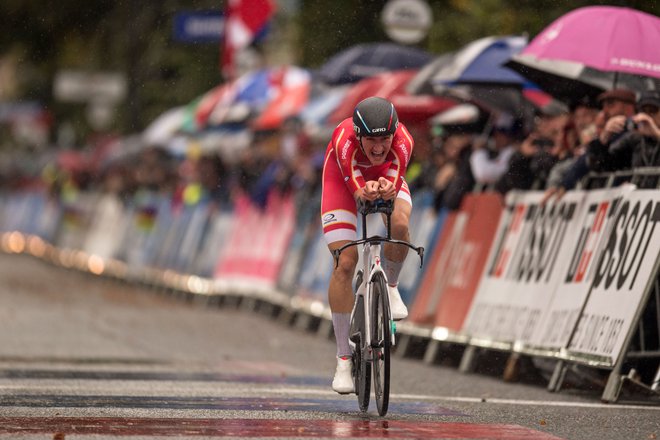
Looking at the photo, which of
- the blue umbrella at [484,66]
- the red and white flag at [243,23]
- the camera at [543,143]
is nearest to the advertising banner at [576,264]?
the camera at [543,143]

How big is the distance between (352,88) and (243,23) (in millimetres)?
8255

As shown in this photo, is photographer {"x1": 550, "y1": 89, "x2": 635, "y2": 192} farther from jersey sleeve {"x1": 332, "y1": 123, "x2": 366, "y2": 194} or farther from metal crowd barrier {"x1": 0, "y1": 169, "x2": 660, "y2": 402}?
Result: jersey sleeve {"x1": 332, "y1": 123, "x2": 366, "y2": 194}

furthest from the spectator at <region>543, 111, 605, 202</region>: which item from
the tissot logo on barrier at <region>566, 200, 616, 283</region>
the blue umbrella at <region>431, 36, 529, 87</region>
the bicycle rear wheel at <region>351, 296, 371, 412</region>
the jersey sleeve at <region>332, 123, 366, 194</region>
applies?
the bicycle rear wheel at <region>351, 296, 371, 412</region>

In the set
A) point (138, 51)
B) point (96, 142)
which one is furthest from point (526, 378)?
point (96, 142)

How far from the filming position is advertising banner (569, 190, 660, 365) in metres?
12.1

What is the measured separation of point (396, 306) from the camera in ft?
35.1

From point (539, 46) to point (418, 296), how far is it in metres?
3.23

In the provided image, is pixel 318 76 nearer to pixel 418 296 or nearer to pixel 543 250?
pixel 418 296

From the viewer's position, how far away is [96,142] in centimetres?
5556

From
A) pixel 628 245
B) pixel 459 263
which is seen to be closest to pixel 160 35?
pixel 459 263

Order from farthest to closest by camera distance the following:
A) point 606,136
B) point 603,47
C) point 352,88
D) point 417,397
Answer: point 352,88 < point 603,47 < point 606,136 < point 417,397

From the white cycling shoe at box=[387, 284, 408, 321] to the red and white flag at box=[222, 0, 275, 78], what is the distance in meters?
19.8

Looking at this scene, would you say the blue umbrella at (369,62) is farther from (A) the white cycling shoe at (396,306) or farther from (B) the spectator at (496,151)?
(A) the white cycling shoe at (396,306)

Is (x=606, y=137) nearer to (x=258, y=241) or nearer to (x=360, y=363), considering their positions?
(x=360, y=363)
